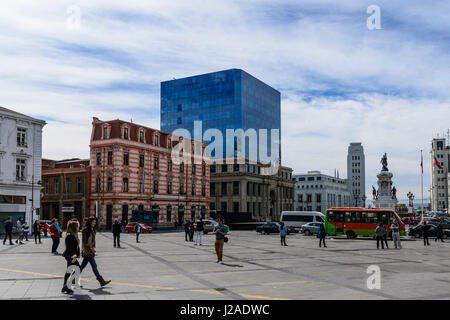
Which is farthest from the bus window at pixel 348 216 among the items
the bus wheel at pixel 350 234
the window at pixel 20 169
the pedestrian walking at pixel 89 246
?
the window at pixel 20 169

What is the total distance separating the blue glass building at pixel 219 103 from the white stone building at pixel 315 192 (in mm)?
35322

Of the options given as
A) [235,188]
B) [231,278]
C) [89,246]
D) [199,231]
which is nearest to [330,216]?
[199,231]

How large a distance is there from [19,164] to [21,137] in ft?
9.43

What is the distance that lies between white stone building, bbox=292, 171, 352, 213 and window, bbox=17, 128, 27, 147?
111008 mm

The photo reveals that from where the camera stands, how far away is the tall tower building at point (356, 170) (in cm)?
18538

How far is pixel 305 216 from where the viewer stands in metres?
55.4

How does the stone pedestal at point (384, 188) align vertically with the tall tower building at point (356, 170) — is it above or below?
below

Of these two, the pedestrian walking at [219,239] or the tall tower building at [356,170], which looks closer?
the pedestrian walking at [219,239]

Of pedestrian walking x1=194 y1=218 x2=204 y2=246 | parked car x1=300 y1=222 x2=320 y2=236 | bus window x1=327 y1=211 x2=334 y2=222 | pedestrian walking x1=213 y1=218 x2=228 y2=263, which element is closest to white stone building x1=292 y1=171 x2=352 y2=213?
parked car x1=300 y1=222 x2=320 y2=236

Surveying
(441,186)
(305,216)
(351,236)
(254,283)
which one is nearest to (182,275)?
(254,283)

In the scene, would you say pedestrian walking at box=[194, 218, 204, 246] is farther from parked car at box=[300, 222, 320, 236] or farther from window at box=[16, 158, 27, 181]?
Answer: window at box=[16, 158, 27, 181]

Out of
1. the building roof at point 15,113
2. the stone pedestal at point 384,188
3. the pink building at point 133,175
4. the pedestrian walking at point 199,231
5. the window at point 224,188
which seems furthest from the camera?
the window at point 224,188

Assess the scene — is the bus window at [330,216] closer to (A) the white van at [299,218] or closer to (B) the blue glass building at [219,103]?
(A) the white van at [299,218]

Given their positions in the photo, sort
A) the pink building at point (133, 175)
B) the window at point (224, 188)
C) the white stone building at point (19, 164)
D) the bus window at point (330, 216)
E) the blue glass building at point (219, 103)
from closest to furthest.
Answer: the bus window at point (330, 216), the white stone building at point (19, 164), the pink building at point (133, 175), the window at point (224, 188), the blue glass building at point (219, 103)
